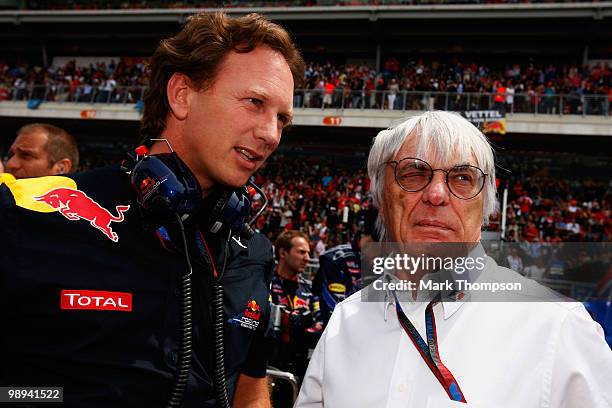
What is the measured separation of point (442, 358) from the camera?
1.58 meters

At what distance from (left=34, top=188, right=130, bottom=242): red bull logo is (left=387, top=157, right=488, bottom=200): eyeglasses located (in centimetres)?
100

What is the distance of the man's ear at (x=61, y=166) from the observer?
157 inches

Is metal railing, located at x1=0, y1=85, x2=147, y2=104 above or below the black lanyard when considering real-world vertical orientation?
above

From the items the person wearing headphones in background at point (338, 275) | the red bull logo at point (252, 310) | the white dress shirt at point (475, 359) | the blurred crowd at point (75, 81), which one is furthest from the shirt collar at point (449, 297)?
the blurred crowd at point (75, 81)

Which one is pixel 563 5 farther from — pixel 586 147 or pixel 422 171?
pixel 422 171

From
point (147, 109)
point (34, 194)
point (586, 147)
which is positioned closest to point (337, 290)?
point (147, 109)

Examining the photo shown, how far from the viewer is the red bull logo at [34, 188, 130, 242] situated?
65.3 inches

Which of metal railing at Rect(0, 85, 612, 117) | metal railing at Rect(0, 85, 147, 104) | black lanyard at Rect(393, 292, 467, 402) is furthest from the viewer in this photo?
metal railing at Rect(0, 85, 147, 104)

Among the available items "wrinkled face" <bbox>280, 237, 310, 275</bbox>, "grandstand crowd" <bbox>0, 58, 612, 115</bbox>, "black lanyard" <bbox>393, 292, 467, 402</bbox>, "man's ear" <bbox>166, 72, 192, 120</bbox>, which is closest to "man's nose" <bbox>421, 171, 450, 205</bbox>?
"black lanyard" <bbox>393, 292, 467, 402</bbox>

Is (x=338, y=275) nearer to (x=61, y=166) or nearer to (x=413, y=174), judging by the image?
(x=61, y=166)

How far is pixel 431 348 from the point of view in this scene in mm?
1572

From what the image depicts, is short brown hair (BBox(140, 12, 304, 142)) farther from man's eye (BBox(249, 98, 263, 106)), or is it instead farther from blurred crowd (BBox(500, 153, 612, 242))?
blurred crowd (BBox(500, 153, 612, 242))

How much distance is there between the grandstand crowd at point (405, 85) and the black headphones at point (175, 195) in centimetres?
1452

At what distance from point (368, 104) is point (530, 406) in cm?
1730
